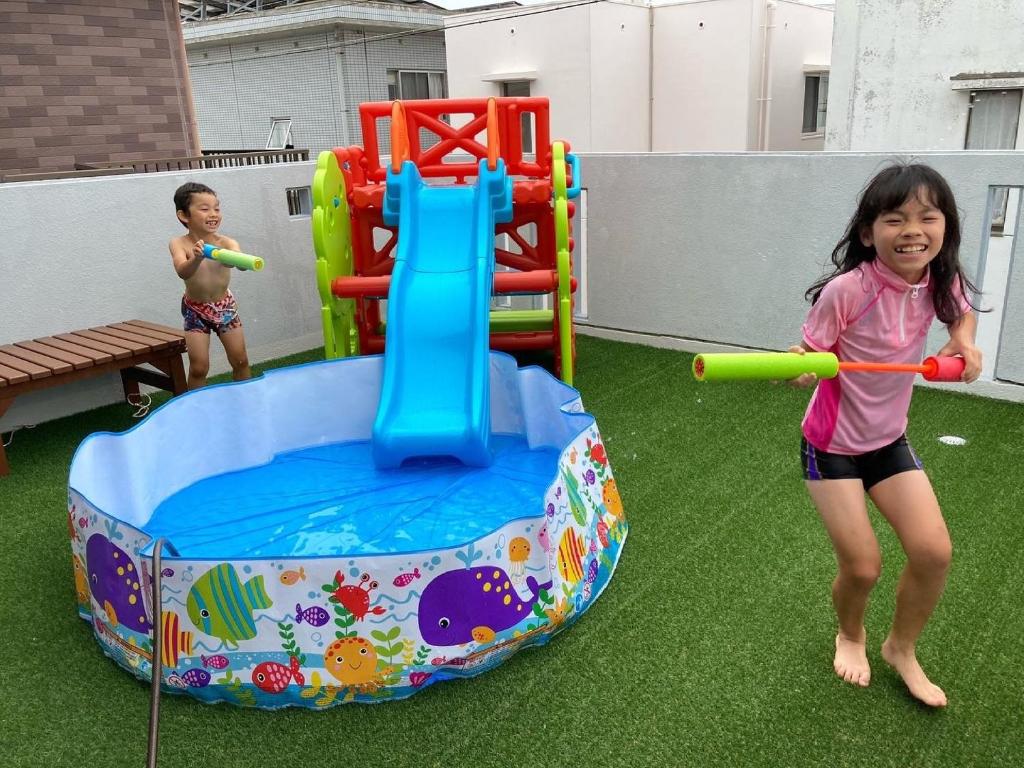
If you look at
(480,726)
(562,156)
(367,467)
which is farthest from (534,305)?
(480,726)

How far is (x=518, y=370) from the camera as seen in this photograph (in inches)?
188

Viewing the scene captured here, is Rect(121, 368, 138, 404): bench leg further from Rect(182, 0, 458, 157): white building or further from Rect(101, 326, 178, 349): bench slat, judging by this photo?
Rect(182, 0, 458, 157): white building

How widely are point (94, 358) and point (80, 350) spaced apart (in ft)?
0.85

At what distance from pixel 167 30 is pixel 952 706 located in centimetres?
1081

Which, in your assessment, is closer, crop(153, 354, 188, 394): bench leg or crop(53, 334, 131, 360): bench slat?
crop(53, 334, 131, 360): bench slat

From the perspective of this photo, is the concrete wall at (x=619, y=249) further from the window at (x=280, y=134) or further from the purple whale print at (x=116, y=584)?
the window at (x=280, y=134)

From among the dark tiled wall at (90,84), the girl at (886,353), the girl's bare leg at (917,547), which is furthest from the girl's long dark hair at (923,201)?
the dark tiled wall at (90,84)

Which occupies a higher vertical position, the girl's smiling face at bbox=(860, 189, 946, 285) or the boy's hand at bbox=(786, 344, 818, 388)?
the girl's smiling face at bbox=(860, 189, 946, 285)

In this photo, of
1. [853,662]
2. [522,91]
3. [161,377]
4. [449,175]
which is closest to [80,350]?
[161,377]

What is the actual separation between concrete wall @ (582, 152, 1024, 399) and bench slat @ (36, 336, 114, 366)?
12.4ft

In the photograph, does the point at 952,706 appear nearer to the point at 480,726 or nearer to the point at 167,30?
the point at 480,726

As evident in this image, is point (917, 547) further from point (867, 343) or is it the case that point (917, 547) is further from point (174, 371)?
point (174, 371)

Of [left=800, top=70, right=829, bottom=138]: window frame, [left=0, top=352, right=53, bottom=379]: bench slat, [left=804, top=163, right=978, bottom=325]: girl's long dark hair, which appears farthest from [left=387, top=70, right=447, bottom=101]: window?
[left=804, top=163, right=978, bottom=325]: girl's long dark hair

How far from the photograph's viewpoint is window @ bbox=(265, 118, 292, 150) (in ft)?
58.3
